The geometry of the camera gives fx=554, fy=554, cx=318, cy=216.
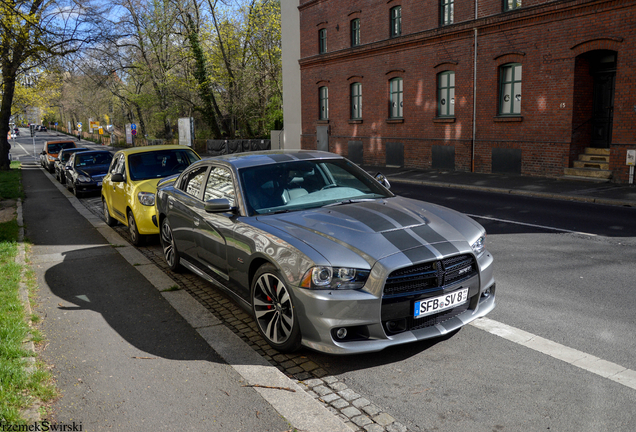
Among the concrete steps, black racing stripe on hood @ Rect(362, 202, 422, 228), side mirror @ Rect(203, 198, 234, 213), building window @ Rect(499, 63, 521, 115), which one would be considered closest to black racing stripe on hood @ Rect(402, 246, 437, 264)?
black racing stripe on hood @ Rect(362, 202, 422, 228)

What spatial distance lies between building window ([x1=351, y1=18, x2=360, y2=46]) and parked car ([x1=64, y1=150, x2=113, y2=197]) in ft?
46.2

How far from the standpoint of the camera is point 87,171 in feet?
62.5

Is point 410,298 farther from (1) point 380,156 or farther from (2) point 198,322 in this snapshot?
(1) point 380,156

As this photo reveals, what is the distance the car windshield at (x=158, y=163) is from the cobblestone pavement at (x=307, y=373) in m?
4.03

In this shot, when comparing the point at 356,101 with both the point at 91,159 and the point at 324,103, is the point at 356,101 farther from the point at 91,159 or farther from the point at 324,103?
the point at 91,159

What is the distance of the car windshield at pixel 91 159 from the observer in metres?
20.1

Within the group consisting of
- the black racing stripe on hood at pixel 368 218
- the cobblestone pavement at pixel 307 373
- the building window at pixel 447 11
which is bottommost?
the cobblestone pavement at pixel 307 373

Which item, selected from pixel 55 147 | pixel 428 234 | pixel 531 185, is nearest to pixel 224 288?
pixel 428 234

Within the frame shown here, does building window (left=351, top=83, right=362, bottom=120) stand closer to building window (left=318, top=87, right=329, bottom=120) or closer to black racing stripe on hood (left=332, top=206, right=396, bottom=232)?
building window (left=318, top=87, right=329, bottom=120)

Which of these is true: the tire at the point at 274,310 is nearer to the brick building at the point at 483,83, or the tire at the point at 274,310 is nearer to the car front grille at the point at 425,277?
the car front grille at the point at 425,277

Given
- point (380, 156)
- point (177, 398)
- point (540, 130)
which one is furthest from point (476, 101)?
point (177, 398)

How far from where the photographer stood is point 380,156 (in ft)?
88.9

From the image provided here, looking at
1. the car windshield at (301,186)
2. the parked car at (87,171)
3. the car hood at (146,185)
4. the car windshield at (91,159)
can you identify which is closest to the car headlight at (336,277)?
the car windshield at (301,186)

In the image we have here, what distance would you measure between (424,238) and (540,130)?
16328mm
